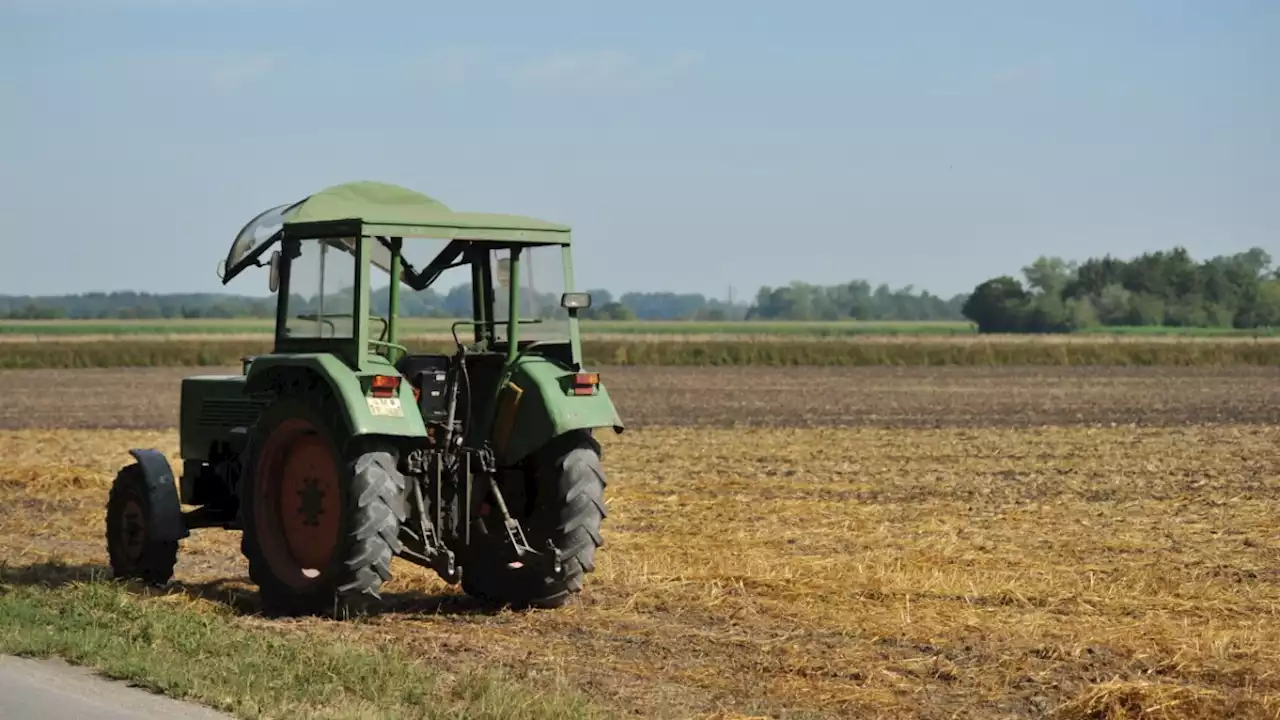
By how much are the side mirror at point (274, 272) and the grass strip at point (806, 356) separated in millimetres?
42458

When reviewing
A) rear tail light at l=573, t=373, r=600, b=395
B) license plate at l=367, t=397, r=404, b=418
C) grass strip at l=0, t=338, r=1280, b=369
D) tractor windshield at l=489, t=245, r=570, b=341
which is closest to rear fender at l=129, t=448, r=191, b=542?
license plate at l=367, t=397, r=404, b=418

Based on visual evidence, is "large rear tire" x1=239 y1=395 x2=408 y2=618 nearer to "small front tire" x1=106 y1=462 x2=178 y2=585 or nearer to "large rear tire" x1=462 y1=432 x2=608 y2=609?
"large rear tire" x1=462 y1=432 x2=608 y2=609

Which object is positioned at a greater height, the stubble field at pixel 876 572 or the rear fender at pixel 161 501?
the rear fender at pixel 161 501

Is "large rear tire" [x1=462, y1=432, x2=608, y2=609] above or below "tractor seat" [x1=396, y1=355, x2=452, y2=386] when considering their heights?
below

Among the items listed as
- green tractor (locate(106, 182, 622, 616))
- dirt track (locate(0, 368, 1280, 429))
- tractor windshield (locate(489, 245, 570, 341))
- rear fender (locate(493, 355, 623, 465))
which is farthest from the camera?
dirt track (locate(0, 368, 1280, 429))

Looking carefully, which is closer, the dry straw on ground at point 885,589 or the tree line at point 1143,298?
the dry straw on ground at point 885,589

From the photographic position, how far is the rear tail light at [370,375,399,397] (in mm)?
10008

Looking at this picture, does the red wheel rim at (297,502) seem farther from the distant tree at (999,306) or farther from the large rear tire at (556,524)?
the distant tree at (999,306)

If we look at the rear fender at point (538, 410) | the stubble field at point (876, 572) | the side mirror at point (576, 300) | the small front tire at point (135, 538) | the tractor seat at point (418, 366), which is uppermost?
the side mirror at point (576, 300)

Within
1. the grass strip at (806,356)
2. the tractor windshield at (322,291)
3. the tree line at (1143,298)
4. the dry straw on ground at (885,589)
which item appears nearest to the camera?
the dry straw on ground at (885,589)

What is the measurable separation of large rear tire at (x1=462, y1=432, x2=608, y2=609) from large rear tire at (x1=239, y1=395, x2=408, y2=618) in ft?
2.89

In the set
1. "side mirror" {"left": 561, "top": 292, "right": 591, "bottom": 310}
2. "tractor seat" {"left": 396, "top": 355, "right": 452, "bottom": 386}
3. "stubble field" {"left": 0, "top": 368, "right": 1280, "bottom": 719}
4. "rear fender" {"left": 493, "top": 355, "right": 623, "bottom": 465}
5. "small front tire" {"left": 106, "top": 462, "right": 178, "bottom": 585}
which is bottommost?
"stubble field" {"left": 0, "top": 368, "right": 1280, "bottom": 719}

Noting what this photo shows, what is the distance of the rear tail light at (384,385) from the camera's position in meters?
10.0

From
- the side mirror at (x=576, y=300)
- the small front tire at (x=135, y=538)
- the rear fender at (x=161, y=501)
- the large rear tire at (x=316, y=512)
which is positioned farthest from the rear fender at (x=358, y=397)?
the small front tire at (x=135, y=538)
